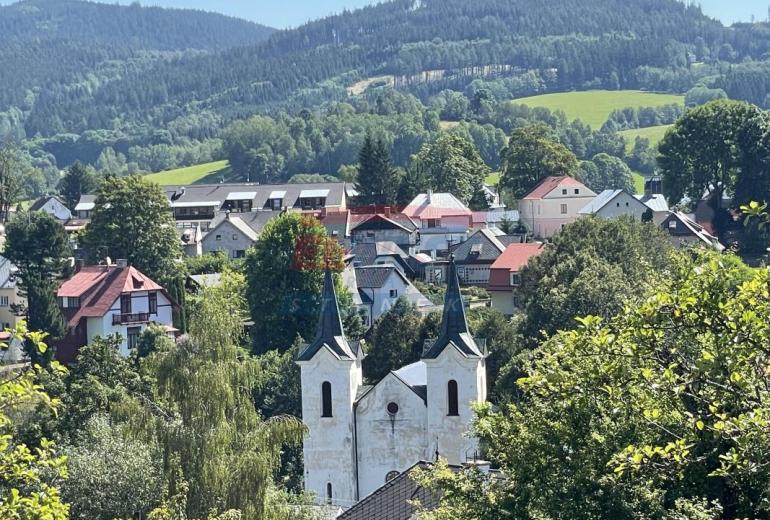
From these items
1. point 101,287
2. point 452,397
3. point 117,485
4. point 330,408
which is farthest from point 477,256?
point 117,485

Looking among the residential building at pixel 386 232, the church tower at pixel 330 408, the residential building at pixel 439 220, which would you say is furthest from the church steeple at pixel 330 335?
the residential building at pixel 439 220

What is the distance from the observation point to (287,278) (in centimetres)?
6931

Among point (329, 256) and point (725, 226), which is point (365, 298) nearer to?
point (329, 256)

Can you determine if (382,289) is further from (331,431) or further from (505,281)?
(331,431)

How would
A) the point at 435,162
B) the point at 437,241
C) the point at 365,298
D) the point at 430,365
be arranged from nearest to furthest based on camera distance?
1. the point at 430,365
2. the point at 365,298
3. the point at 437,241
4. the point at 435,162

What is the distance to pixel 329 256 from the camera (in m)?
69.9

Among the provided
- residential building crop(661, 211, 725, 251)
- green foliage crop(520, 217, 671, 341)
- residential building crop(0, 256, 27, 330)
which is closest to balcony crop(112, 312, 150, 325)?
residential building crop(0, 256, 27, 330)

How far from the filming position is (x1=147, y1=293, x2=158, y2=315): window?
235 feet

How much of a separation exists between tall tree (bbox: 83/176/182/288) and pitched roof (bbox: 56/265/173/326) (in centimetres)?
570

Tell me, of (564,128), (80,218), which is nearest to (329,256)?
(80,218)

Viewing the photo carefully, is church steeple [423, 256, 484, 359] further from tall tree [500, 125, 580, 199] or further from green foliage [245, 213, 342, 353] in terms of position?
tall tree [500, 125, 580, 199]

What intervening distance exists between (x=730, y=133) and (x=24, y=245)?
35.6 metres

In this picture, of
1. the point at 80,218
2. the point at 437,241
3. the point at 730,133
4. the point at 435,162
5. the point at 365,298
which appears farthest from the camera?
the point at 80,218

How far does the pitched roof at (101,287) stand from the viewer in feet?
230
